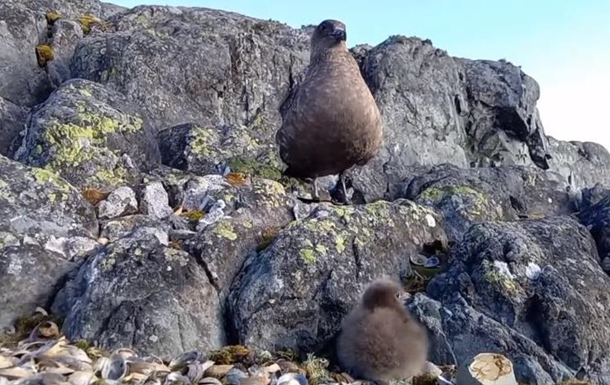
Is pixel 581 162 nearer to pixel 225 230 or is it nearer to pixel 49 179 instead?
pixel 225 230

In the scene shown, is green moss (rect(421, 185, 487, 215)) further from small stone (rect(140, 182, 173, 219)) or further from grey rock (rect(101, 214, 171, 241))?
grey rock (rect(101, 214, 171, 241))

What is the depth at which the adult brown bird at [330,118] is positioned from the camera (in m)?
8.59

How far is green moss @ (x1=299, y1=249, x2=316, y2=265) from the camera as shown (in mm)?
6062

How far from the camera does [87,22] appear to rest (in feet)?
52.3

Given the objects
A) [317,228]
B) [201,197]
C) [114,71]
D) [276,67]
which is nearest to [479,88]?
[276,67]

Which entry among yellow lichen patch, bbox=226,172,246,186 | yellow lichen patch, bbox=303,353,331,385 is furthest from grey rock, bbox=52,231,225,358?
yellow lichen patch, bbox=226,172,246,186

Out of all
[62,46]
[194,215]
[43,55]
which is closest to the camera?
[194,215]

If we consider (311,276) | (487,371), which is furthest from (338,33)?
(487,371)

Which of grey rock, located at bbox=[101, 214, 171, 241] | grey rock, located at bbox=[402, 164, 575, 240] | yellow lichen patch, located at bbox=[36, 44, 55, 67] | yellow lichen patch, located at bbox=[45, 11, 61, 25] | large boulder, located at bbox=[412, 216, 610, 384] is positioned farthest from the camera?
yellow lichen patch, located at bbox=[45, 11, 61, 25]

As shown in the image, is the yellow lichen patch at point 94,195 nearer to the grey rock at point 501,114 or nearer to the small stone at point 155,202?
the small stone at point 155,202

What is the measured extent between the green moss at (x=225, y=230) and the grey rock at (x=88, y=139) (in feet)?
8.52

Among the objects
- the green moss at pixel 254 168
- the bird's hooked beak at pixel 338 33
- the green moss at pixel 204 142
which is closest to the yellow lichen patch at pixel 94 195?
the green moss at pixel 254 168

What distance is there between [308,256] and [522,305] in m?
1.76

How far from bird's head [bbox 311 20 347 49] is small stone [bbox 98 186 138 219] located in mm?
3012
